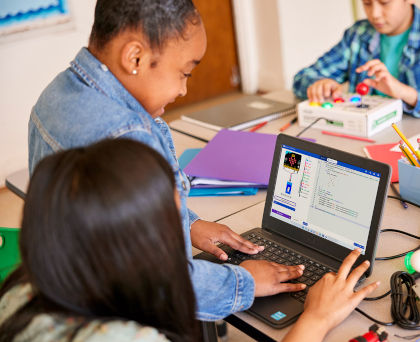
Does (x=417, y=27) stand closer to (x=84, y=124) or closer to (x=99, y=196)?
(x=84, y=124)

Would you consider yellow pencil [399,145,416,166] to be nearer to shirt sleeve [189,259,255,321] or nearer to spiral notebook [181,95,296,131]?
shirt sleeve [189,259,255,321]

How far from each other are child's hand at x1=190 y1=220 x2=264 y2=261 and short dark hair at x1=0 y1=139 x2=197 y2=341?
0.36 m

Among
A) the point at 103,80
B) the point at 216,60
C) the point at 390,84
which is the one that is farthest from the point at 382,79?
the point at 216,60

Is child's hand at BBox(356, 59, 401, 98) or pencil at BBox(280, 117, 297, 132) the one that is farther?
pencil at BBox(280, 117, 297, 132)

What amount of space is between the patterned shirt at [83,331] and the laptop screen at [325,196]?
0.45 meters

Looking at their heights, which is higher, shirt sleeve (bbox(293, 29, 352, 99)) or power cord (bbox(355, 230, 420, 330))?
shirt sleeve (bbox(293, 29, 352, 99))

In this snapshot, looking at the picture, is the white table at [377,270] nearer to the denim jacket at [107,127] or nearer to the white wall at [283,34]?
the denim jacket at [107,127]

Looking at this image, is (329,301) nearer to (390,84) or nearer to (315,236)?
(315,236)

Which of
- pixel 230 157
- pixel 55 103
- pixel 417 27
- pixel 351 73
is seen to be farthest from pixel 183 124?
pixel 55 103

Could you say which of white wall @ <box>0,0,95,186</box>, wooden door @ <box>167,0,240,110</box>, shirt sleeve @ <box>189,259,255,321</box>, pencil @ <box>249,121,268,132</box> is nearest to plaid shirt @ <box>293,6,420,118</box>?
pencil @ <box>249,121,268,132</box>

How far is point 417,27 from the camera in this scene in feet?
6.32

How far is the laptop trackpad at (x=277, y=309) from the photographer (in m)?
0.95

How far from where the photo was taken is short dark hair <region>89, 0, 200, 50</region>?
961mm

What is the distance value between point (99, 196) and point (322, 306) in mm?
439
